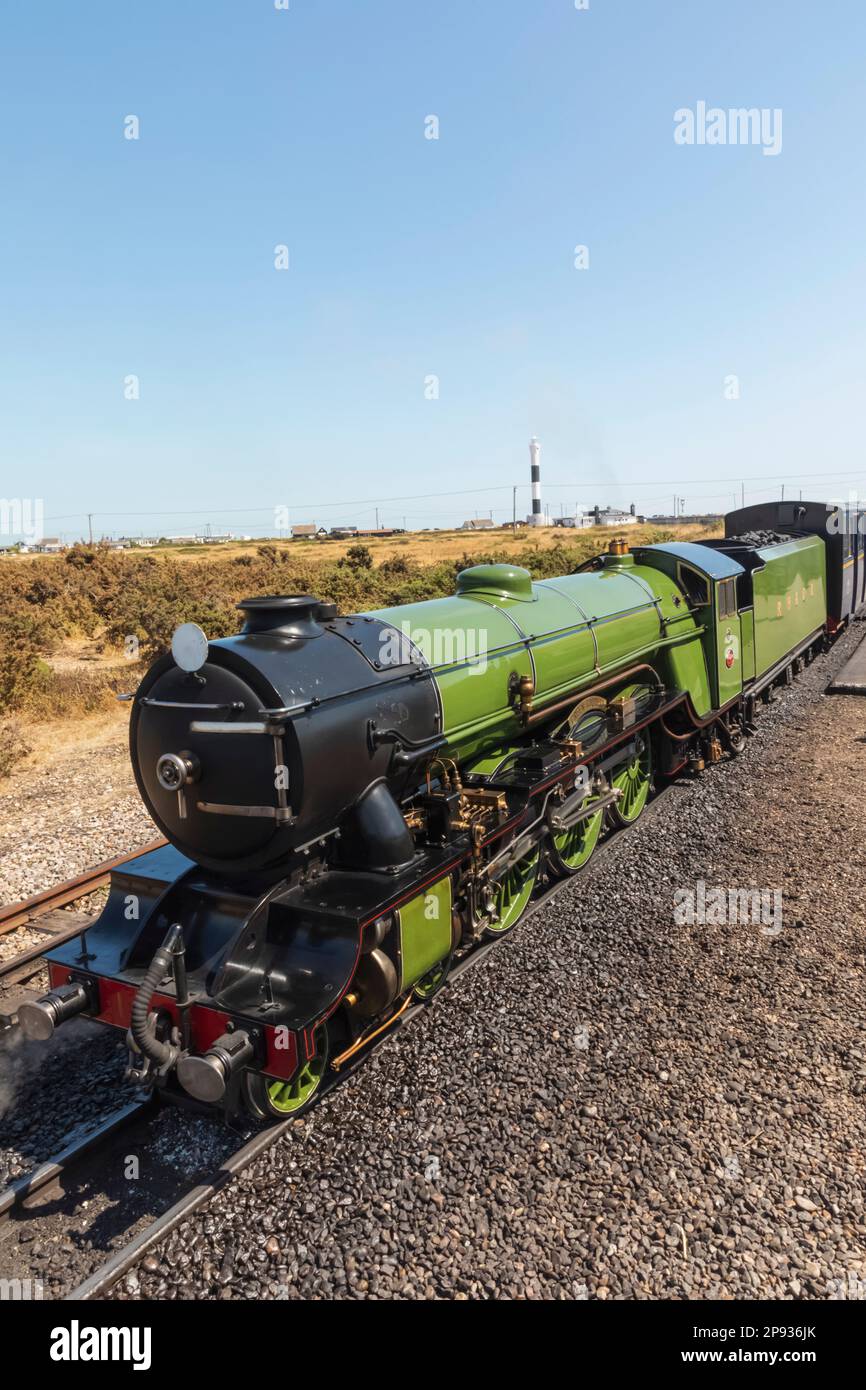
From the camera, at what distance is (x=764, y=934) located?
6.89 metres

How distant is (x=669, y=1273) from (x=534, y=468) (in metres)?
86.4

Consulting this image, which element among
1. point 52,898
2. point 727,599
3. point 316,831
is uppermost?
point 727,599

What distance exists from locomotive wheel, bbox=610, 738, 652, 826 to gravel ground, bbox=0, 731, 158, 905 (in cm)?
529

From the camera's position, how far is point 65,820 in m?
9.94

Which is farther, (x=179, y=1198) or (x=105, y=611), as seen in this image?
(x=105, y=611)

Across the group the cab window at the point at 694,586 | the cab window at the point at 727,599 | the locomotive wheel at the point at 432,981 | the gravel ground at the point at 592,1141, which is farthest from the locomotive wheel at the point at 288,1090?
the cab window at the point at 727,599

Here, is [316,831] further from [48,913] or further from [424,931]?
[48,913]

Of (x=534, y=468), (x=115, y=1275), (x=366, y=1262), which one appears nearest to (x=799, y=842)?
(x=366, y=1262)

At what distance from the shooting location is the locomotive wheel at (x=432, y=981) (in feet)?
19.0

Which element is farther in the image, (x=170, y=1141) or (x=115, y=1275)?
(x=170, y=1141)

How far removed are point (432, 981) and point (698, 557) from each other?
7489 mm

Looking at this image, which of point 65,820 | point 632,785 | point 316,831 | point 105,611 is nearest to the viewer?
point 316,831

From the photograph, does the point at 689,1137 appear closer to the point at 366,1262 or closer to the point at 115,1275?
the point at 366,1262

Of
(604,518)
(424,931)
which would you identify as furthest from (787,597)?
(604,518)
